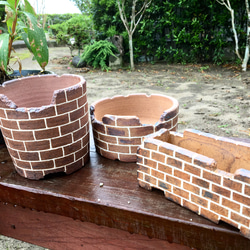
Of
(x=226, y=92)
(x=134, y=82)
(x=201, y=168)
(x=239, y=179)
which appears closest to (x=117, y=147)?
(x=201, y=168)

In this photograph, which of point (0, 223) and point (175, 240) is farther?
point (0, 223)

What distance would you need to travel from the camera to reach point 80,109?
104 cm

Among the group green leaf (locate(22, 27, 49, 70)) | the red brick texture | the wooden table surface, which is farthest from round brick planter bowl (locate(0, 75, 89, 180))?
the red brick texture

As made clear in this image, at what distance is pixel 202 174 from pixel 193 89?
3824mm

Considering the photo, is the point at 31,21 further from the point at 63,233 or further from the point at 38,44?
the point at 63,233

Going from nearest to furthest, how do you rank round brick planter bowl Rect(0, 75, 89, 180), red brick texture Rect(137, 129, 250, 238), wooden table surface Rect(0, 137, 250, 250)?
red brick texture Rect(137, 129, 250, 238)
wooden table surface Rect(0, 137, 250, 250)
round brick planter bowl Rect(0, 75, 89, 180)

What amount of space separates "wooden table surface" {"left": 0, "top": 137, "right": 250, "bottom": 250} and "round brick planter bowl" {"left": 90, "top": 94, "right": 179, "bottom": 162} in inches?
2.5

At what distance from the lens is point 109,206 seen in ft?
3.03

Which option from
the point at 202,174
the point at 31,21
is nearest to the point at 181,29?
the point at 31,21

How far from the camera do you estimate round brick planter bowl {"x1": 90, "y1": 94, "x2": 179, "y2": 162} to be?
3.51 ft

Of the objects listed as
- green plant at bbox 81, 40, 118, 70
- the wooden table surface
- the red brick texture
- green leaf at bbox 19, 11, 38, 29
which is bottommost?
the wooden table surface

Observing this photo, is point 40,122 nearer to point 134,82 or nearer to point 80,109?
point 80,109

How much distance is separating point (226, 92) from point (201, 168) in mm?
3664

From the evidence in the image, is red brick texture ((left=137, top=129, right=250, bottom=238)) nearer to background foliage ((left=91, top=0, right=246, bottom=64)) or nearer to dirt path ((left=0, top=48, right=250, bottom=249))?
dirt path ((left=0, top=48, right=250, bottom=249))
